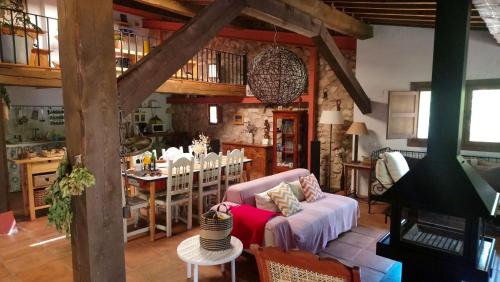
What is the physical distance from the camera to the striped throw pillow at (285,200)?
3.76 metres

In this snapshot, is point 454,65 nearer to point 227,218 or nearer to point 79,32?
point 227,218

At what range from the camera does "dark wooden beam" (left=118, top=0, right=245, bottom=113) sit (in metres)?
2.40

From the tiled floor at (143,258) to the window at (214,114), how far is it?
450 centimetres

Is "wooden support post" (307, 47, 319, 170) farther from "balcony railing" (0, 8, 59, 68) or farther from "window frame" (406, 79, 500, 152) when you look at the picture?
"balcony railing" (0, 8, 59, 68)

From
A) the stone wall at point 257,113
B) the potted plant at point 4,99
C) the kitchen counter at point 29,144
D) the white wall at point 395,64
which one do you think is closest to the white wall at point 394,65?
the white wall at point 395,64

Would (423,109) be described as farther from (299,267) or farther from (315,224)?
(299,267)

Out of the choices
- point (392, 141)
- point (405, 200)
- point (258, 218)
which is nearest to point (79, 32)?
point (258, 218)

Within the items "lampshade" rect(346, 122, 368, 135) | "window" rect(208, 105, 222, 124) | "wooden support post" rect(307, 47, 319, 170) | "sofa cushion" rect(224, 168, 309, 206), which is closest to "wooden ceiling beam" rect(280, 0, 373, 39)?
"wooden support post" rect(307, 47, 319, 170)

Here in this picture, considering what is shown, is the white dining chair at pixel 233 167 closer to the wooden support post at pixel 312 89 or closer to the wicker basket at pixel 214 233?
the wooden support post at pixel 312 89

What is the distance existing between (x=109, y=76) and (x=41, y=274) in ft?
8.22

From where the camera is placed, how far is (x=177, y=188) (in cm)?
445

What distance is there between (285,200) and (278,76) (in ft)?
4.73

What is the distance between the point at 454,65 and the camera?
2434 millimetres

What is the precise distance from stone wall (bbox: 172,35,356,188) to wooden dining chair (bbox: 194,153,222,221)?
104 inches
